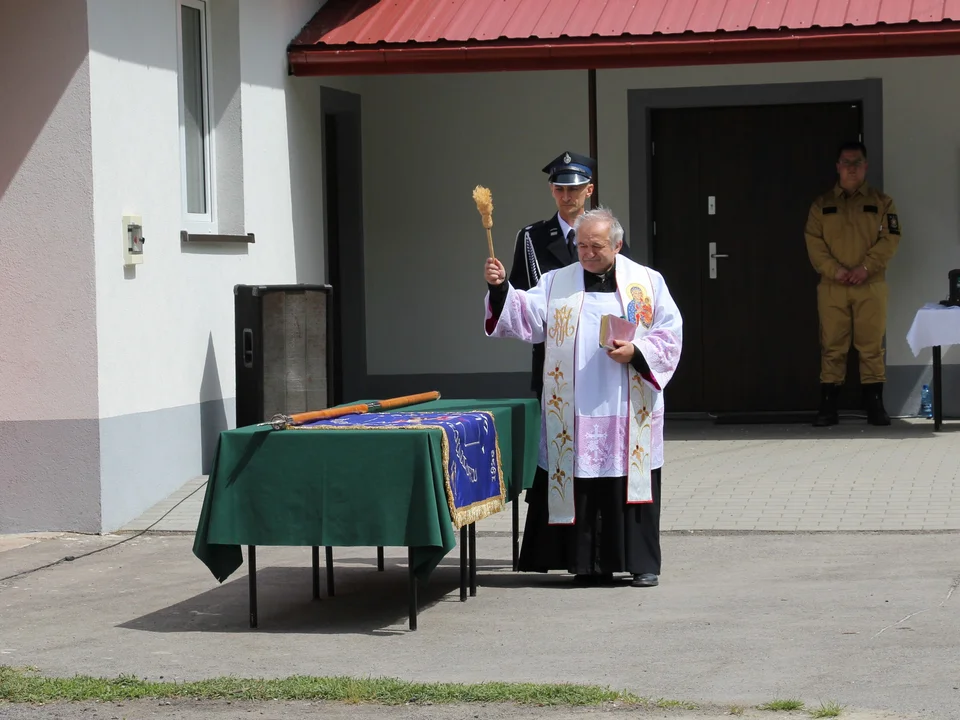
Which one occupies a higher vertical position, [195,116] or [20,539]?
[195,116]

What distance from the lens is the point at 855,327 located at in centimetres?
1295

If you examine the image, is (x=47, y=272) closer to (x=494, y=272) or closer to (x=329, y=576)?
(x=329, y=576)

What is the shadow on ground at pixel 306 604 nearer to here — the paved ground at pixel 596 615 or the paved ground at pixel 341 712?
the paved ground at pixel 596 615

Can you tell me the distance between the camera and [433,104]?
14.1m

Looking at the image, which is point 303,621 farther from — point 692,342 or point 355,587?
point 692,342

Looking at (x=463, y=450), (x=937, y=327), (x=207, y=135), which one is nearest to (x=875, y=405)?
(x=937, y=327)

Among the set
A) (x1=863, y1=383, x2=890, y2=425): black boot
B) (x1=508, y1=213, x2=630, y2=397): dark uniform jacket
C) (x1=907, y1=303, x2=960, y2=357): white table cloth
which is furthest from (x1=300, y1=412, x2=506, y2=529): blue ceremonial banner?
(x1=863, y1=383, x2=890, y2=425): black boot

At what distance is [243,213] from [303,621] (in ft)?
16.4

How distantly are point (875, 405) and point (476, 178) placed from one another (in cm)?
387

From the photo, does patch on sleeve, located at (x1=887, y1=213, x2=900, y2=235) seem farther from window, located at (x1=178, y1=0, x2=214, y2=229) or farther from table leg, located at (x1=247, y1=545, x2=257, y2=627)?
table leg, located at (x1=247, y1=545, x2=257, y2=627)

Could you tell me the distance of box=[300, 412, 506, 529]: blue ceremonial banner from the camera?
6.29 meters

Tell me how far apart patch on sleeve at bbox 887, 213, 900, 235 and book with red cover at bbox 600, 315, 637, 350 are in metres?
6.29

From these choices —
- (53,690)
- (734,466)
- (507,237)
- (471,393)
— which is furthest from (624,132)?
(53,690)

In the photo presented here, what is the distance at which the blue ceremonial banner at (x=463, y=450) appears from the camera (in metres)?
6.29
